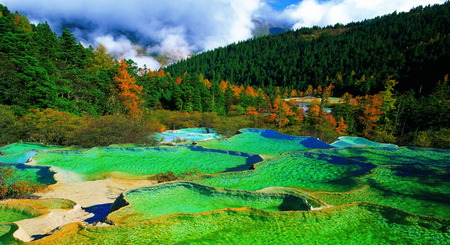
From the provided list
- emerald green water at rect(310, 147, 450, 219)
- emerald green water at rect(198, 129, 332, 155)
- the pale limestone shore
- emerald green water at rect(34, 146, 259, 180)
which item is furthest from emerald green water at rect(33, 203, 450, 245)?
emerald green water at rect(198, 129, 332, 155)

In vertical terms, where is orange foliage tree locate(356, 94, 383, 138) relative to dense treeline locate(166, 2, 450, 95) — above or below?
below

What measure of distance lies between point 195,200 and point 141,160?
20.3 ft

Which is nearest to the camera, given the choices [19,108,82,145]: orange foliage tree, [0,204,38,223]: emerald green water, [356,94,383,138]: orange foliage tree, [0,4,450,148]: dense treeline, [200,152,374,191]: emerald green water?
[0,204,38,223]: emerald green water

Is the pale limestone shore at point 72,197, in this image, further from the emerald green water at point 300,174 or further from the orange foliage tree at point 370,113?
the orange foliage tree at point 370,113

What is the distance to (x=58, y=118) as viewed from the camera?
43.5 feet

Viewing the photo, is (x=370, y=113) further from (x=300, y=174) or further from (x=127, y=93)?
(x=127, y=93)

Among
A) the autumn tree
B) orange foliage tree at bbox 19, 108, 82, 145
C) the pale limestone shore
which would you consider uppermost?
the autumn tree

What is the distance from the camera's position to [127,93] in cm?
2317

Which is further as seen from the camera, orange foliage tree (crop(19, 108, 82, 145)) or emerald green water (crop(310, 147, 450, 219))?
orange foliage tree (crop(19, 108, 82, 145))

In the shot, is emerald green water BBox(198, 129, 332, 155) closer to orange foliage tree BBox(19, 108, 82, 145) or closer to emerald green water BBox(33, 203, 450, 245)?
orange foliage tree BBox(19, 108, 82, 145)

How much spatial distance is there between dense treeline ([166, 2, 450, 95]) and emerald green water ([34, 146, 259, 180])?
173ft

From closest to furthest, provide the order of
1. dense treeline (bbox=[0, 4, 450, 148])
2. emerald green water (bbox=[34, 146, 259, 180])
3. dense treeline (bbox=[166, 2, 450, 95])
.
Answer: emerald green water (bbox=[34, 146, 259, 180]) → dense treeline (bbox=[0, 4, 450, 148]) → dense treeline (bbox=[166, 2, 450, 95])

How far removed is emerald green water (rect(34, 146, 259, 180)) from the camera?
384 inches

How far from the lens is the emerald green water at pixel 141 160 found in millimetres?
9766
